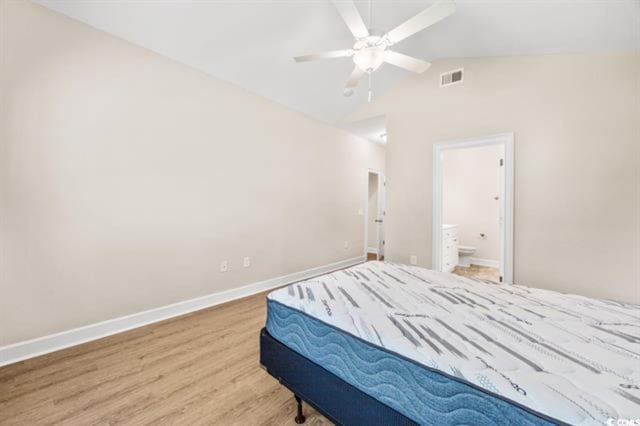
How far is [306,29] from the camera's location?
2746 mm

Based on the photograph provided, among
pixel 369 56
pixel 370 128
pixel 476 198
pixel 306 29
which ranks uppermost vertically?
pixel 306 29

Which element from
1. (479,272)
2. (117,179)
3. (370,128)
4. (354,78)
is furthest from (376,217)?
(117,179)

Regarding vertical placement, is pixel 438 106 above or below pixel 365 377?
above

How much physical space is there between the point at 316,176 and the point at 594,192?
137 inches

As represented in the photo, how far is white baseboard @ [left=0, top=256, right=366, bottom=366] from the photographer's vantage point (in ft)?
6.50

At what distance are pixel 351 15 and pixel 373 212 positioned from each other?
5.01 meters

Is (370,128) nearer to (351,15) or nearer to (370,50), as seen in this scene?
(370,50)

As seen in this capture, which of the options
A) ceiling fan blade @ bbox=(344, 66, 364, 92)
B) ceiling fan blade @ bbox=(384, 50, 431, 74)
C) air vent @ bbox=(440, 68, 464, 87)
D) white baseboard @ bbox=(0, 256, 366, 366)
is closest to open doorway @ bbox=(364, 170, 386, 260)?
air vent @ bbox=(440, 68, 464, 87)

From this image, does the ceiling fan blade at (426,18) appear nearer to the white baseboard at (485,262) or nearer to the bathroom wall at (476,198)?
the bathroom wall at (476,198)

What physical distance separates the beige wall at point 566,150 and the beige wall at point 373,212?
9.07ft

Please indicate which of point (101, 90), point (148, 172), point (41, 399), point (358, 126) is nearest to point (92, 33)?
point (101, 90)

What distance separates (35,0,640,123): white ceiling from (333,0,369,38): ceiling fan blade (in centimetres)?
101

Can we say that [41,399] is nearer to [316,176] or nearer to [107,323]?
[107,323]

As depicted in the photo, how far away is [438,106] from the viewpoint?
3609 mm
